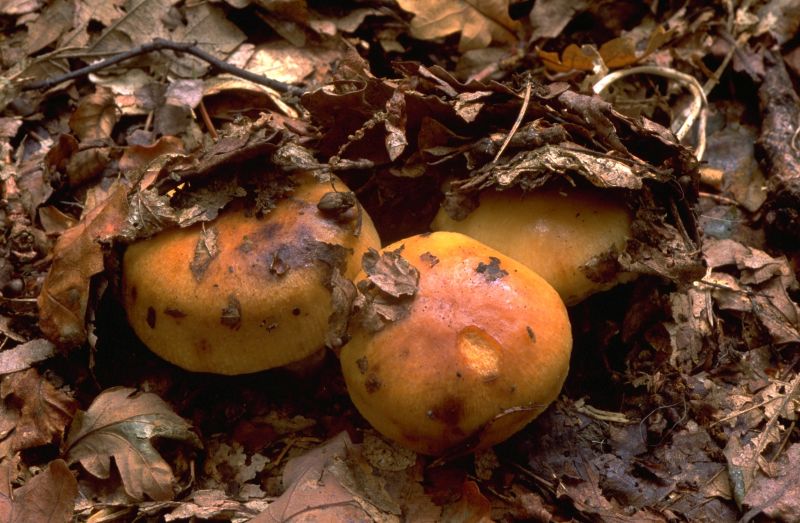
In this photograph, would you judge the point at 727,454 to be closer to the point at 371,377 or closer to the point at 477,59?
the point at 371,377

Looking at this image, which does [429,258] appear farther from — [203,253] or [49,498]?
[49,498]

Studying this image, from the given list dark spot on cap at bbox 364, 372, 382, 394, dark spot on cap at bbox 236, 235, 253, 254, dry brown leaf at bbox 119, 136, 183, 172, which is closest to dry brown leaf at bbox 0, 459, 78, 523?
dark spot on cap at bbox 236, 235, 253, 254

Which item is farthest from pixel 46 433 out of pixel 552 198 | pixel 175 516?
pixel 552 198

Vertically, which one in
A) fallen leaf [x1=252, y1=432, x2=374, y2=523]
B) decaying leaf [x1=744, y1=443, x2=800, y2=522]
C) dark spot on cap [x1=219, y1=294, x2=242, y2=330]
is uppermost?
dark spot on cap [x1=219, y1=294, x2=242, y2=330]

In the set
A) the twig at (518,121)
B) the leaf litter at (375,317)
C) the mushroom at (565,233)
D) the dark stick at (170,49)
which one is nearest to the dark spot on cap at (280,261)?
the leaf litter at (375,317)

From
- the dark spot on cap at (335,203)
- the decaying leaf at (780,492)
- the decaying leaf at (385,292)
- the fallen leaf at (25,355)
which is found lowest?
the decaying leaf at (780,492)

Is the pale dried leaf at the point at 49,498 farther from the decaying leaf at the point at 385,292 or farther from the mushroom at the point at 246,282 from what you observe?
the decaying leaf at the point at 385,292

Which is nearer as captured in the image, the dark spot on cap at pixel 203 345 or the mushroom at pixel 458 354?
the mushroom at pixel 458 354

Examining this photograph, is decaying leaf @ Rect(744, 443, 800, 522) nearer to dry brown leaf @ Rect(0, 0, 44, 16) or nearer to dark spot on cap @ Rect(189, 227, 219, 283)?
dark spot on cap @ Rect(189, 227, 219, 283)
